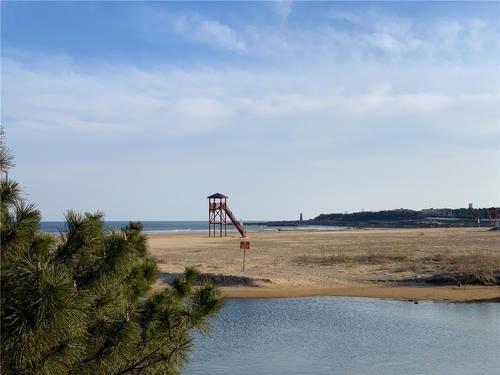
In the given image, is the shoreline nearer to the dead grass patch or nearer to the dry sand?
the dry sand

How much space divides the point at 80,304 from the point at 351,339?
1114 cm

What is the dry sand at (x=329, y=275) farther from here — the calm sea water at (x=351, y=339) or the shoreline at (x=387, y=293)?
the calm sea water at (x=351, y=339)

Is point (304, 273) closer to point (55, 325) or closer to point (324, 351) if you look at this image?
point (324, 351)

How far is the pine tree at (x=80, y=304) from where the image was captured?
12.2ft

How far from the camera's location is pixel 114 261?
5.29 metres

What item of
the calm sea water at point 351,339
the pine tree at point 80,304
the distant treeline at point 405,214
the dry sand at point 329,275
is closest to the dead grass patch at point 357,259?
the dry sand at point 329,275

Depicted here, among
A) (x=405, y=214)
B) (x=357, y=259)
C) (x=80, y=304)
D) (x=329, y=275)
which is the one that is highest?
(x=405, y=214)

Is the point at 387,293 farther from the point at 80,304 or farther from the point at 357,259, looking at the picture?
the point at 80,304

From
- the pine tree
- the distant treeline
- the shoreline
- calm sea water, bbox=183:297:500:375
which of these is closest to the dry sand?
the shoreline

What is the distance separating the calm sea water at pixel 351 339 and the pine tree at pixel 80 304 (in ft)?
17.7

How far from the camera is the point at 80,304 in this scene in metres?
3.90

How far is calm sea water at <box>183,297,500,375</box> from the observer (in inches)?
446

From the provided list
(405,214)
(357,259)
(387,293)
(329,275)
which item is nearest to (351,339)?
(387,293)

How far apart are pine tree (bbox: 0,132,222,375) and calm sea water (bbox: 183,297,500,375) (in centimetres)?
540
